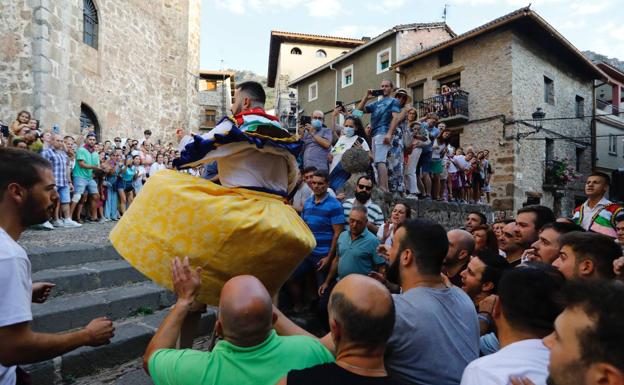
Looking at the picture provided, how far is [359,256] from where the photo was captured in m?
4.25

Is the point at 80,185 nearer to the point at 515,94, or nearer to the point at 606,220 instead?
the point at 606,220

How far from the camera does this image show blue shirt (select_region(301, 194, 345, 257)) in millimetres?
4695

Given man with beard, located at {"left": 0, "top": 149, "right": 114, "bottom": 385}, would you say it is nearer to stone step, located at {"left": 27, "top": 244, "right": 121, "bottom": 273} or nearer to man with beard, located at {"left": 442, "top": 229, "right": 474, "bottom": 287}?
man with beard, located at {"left": 442, "top": 229, "right": 474, "bottom": 287}

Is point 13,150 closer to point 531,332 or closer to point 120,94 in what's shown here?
point 531,332

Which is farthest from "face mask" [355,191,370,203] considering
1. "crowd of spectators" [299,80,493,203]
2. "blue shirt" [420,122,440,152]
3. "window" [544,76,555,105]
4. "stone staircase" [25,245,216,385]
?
"window" [544,76,555,105]

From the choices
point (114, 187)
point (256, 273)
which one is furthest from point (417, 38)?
point (256, 273)

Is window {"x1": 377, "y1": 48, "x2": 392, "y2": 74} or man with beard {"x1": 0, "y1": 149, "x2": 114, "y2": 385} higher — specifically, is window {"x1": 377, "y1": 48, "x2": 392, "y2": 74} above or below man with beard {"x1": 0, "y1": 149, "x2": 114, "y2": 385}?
above

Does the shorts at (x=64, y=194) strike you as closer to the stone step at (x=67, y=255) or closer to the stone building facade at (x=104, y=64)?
the stone step at (x=67, y=255)

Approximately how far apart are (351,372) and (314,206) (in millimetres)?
3346

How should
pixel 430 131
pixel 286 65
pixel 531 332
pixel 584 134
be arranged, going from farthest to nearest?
pixel 286 65 → pixel 584 134 → pixel 430 131 → pixel 531 332

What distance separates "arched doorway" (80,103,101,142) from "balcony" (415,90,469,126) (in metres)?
A: 15.0

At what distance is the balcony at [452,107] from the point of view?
20234 millimetres

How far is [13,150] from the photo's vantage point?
201 cm

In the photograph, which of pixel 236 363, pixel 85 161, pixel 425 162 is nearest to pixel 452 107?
pixel 425 162
